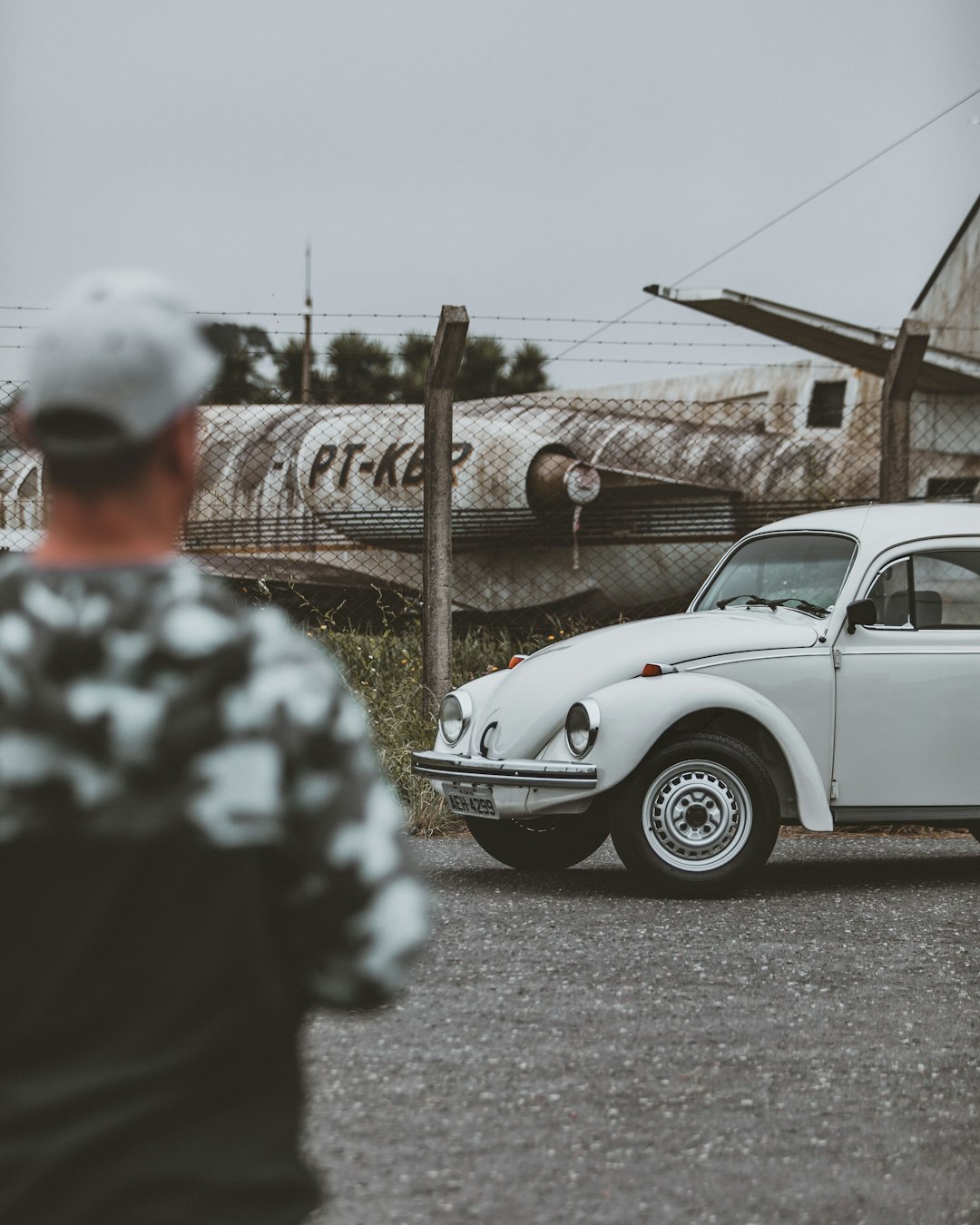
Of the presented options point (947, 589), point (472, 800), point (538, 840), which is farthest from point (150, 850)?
point (947, 589)

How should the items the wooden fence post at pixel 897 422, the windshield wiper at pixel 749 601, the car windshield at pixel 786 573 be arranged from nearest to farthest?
the car windshield at pixel 786 573
the windshield wiper at pixel 749 601
the wooden fence post at pixel 897 422

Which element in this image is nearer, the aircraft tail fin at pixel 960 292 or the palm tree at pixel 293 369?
the aircraft tail fin at pixel 960 292

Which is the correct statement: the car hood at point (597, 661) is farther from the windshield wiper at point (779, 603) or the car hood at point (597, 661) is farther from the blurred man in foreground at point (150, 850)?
the blurred man in foreground at point (150, 850)

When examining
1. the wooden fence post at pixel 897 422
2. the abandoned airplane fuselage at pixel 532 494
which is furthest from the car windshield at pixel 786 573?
the abandoned airplane fuselage at pixel 532 494

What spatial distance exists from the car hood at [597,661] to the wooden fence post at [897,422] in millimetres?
3332

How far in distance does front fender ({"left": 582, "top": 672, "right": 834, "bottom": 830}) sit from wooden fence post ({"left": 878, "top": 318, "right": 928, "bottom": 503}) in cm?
389

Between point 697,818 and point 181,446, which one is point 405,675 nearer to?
point 697,818

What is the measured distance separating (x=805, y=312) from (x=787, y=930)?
A: 7.79 metres

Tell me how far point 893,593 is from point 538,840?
6.34ft

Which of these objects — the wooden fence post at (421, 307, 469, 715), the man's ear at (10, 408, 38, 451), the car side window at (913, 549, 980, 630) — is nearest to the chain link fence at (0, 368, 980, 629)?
the wooden fence post at (421, 307, 469, 715)

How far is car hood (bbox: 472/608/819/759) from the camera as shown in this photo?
277 inches

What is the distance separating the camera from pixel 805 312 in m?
13.1

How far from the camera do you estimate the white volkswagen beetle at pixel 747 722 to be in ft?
22.6

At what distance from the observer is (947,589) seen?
7672 millimetres
